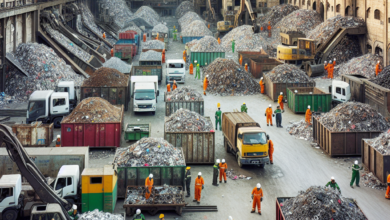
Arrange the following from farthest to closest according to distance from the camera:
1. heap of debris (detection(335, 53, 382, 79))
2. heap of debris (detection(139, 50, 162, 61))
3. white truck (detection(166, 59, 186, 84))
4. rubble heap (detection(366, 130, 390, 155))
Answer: heap of debris (detection(139, 50, 162, 61)), white truck (detection(166, 59, 186, 84)), heap of debris (detection(335, 53, 382, 79)), rubble heap (detection(366, 130, 390, 155))

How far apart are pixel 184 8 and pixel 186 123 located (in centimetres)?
6944

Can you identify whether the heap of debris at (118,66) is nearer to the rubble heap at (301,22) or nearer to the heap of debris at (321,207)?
the rubble heap at (301,22)

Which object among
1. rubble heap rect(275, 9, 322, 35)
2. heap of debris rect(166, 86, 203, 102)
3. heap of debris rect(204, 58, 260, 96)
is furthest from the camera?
rubble heap rect(275, 9, 322, 35)

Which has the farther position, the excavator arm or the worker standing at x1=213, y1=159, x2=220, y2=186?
the worker standing at x1=213, y1=159, x2=220, y2=186

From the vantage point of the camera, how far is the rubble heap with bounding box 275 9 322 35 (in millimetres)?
57219

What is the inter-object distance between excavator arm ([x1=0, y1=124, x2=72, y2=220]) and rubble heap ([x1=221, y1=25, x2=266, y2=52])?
40.2 metres

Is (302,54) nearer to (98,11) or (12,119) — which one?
(12,119)

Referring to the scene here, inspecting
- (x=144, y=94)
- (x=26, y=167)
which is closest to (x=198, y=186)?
(x=26, y=167)

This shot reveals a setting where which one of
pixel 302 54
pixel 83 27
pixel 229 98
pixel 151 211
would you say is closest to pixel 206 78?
pixel 229 98

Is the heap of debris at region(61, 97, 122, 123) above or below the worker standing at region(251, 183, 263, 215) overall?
above

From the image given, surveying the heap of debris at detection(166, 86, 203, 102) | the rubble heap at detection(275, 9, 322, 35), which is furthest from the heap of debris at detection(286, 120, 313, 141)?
the rubble heap at detection(275, 9, 322, 35)

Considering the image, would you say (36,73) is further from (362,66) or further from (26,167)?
(362,66)

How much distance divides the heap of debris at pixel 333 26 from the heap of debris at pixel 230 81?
11797mm

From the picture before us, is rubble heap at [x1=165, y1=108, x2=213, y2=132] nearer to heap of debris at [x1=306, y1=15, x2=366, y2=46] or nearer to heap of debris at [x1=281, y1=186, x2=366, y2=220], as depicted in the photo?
heap of debris at [x1=281, y1=186, x2=366, y2=220]
